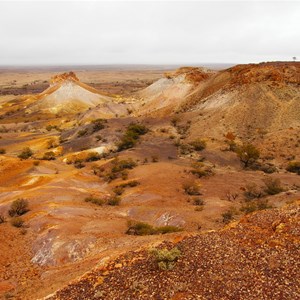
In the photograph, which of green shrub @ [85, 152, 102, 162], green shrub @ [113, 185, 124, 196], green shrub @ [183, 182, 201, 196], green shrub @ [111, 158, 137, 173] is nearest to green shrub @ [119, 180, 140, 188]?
green shrub @ [113, 185, 124, 196]

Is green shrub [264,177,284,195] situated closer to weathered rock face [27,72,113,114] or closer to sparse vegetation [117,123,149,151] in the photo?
sparse vegetation [117,123,149,151]

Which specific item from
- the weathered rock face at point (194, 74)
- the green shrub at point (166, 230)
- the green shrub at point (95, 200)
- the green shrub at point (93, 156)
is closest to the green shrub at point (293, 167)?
the green shrub at point (95, 200)

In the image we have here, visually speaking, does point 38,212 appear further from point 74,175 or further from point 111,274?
point 111,274

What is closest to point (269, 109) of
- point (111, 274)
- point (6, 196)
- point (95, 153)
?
point (95, 153)

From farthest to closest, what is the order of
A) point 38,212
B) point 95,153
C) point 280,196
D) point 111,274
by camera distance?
point 95,153 < point 280,196 < point 38,212 < point 111,274

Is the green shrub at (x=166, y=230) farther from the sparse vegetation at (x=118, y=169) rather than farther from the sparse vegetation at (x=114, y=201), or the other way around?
the sparse vegetation at (x=118, y=169)
